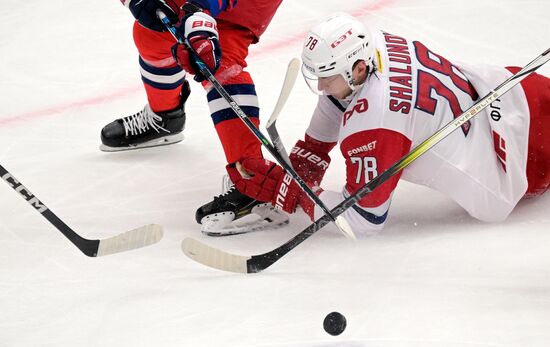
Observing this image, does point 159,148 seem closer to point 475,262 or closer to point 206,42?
point 206,42

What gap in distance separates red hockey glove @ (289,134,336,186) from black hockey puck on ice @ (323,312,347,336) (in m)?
0.82

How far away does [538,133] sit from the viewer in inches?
106

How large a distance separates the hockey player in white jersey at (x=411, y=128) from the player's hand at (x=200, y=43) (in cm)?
33

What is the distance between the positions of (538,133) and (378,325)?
95 centimetres

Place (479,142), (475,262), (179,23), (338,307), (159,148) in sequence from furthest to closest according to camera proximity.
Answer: (159,148), (179,23), (479,142), (475,262), (338,307)

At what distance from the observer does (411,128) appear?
8.18 ft

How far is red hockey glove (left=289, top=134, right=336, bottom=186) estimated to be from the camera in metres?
2.91

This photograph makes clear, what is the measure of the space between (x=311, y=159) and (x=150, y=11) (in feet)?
2.54

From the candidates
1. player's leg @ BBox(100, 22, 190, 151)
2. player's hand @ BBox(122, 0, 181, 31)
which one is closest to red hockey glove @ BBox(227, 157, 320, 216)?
player's hand @ BBox(122, 0, 181, 31)

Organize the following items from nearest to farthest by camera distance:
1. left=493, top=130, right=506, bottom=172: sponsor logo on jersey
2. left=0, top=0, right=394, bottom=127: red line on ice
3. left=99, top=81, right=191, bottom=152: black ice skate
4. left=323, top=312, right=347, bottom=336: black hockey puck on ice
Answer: left=323, top=312, right=347, bottom=336: black hockey puck on ice
left=493, top=130, right=506, bottom=172: sponsor logo on jersey
left=99, top=81, right=191, bottom=152: black ice skate
left=0, top=0, right=394, bottom=127: red line on ice

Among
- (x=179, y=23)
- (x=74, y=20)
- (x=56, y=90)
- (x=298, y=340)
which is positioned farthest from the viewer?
→ (x=74, y=20)

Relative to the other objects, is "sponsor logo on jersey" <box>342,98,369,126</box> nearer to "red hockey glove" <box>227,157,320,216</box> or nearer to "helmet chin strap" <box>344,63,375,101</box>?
"helmet chin strap" <box>344,63,375,101</box>

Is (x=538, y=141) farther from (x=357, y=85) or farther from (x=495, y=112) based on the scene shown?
(x=357, y=85)

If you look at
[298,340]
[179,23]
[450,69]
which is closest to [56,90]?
[179,23]
